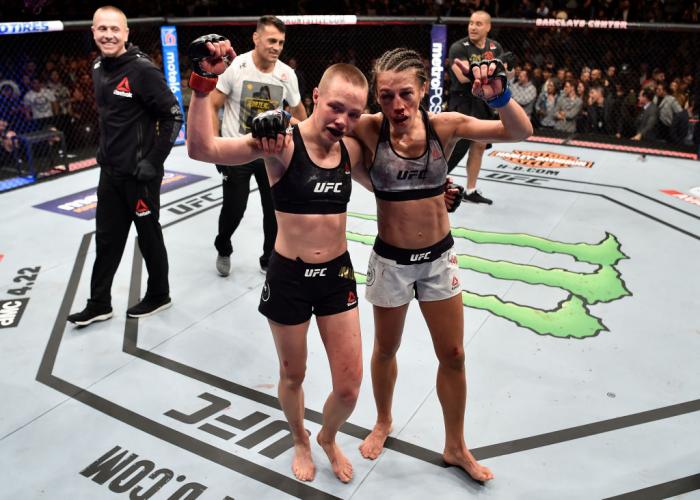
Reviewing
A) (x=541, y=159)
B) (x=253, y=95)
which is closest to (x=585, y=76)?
(x=541, y=159)

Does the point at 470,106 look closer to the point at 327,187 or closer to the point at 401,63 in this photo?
the point at 401,63

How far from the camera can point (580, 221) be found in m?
5.19

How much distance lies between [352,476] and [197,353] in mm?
1285

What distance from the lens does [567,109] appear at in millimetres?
8008

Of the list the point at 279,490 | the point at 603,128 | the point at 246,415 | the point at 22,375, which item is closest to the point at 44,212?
the point at 22,375

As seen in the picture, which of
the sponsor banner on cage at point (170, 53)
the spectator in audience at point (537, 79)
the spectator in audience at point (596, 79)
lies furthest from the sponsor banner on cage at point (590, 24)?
the sponsor banner on cage at point (170, 53)

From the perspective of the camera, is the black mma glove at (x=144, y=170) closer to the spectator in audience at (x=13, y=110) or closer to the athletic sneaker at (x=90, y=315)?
the athletic sneaker at (x=90, y=315)

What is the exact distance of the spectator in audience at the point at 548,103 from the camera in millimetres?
8141

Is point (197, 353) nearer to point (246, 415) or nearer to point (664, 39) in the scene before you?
point (246, 415)

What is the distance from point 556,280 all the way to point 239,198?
221cm

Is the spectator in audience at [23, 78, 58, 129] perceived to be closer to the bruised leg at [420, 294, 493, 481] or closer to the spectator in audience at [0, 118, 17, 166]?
the spectator in audience at [0, 118, 17, 166]

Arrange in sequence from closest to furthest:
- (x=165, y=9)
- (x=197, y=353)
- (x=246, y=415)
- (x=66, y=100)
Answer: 1. (x=246, y=415)
2. (x=197, y=353)
3. (x=66, y=100)
4. (x=165, y=9)

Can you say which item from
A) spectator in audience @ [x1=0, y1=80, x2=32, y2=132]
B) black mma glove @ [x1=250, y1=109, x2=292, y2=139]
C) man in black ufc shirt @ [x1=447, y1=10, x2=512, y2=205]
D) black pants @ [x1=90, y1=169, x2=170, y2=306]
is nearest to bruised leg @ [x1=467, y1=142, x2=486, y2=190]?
man in black ufc shirt @ [x1=447, y1=10, x2=512, y2=205]

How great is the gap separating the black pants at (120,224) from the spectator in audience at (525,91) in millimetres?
6023
